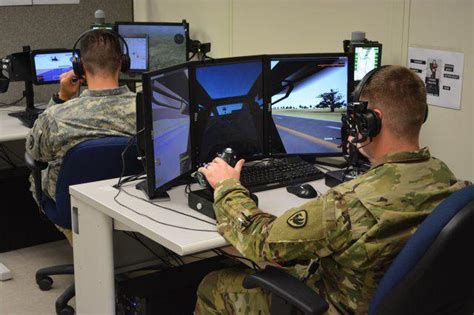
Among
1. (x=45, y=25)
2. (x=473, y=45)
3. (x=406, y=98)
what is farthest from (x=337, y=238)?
(x=45, y=25)

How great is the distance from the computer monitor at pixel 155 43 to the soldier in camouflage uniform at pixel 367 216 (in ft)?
6.87

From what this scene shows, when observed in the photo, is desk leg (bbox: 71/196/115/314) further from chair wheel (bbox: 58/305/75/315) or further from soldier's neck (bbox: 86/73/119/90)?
soldier's neck (bbox: 86/73/119/90)

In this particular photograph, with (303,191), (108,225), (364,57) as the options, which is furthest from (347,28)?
(108,225)

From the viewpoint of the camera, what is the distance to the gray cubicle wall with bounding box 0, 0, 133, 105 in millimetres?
3736

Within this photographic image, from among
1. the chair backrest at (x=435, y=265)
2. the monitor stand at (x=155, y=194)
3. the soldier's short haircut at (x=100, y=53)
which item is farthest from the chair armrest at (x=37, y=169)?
the chair backrest at (x=435, y=265)

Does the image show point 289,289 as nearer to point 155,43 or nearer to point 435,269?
point 435,269

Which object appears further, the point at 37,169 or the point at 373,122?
the point at 37,169

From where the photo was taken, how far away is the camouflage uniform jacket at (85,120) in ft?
8.36

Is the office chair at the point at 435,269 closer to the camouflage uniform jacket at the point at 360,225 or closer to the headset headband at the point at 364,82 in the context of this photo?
the camouflage uniform jacket at the point at 360,225

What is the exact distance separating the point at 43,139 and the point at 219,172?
36.3 inches

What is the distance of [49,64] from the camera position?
11.6 ft

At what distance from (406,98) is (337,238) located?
0.37m

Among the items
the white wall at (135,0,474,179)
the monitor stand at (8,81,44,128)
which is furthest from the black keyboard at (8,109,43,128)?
the white wall at (135,0,474,179)

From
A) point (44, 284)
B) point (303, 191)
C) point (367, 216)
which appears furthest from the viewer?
point (44, 284)
